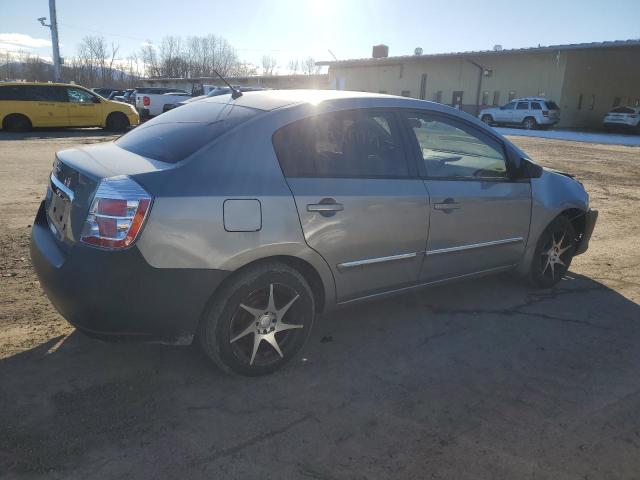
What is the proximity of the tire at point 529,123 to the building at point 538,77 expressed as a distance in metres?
4.88

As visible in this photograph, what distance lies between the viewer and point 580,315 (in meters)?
4.32

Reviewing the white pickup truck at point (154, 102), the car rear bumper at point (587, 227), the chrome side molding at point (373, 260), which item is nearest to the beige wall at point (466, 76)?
the white pickup truck at point (154, 102)

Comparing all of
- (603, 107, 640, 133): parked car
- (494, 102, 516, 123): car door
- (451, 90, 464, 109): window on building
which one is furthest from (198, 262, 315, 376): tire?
(451, 90, 464, 109): window on building

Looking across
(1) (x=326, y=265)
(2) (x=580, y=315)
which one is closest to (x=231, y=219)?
(1) (x=326, y=265)

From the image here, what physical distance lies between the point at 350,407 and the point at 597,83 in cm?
4137

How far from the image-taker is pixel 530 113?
31.9 meters

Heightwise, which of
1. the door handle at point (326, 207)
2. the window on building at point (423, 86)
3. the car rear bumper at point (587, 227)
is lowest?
the car rear bumper at point (587, 227)

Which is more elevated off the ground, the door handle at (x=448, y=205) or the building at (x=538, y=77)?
the building at (x=538, y=77)

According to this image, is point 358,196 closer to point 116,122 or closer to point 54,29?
point 116,122

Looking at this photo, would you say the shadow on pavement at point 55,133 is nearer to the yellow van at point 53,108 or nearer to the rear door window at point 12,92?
the yellow van at point 53,108

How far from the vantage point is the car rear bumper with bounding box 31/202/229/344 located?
8.75 feet

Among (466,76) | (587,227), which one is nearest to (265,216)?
(587,227)

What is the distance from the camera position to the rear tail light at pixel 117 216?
2658 millimetres

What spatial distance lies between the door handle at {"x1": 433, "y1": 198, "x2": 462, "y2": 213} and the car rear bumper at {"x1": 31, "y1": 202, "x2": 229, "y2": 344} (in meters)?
1.64
